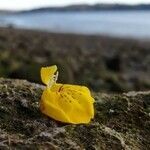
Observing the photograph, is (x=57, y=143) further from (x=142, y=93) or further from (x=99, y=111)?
(x=142, y=93)

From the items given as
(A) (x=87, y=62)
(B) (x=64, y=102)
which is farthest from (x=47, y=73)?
(A) (x=87, y=62)

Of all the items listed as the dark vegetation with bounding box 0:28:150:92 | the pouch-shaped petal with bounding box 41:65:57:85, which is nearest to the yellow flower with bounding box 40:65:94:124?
the pouch-shaped petal with bounding box 41:65:57:85

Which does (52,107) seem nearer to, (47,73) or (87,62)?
(47,73)

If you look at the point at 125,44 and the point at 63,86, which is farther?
the point at 125,44

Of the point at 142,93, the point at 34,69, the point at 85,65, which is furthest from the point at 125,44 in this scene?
the point at 142,93

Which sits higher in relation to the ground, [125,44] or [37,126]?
[37,126]

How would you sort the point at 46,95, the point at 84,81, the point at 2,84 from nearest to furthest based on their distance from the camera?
1. the point at 46,95
2. the point at 2,84
3. the point at 84,81

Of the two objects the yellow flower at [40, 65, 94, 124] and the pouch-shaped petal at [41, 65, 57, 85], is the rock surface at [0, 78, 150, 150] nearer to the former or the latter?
the yellow flower at [40, 65, 94, 124]

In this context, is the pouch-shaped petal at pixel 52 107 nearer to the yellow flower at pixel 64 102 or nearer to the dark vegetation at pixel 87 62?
the yellow flower at pixel 64 102
